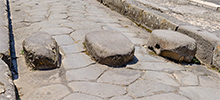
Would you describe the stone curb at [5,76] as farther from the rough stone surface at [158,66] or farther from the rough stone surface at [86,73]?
the rough stone surface at [158,66]

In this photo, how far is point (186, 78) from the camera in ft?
7.55

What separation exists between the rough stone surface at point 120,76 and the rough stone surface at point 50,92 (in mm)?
434

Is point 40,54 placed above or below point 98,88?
above

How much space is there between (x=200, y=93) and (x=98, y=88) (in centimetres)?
113

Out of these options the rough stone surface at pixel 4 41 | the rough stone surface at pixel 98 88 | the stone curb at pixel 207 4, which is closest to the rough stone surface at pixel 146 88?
the rough stone surface at pixel 98 88

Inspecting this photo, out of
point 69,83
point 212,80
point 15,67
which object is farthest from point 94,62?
point 212,80

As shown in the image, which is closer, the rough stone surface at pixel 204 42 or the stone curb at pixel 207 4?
the rough stone surface at pixel 204 42

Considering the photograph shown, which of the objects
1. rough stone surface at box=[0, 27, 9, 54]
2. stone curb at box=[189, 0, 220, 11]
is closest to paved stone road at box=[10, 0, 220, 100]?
rough stone surface at box=[0, 27, 9, 54]

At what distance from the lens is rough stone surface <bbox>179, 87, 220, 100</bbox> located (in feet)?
6.35

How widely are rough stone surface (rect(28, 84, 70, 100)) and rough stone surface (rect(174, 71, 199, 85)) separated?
→ 1376 mm

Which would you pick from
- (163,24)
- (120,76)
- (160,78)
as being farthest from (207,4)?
(120,76)

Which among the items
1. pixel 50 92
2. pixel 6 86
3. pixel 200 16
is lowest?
A: pixel 50 92

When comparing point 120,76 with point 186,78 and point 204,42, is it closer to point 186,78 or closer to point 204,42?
point 186,78

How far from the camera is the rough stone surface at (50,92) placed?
1.76 meters
